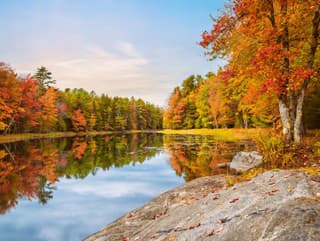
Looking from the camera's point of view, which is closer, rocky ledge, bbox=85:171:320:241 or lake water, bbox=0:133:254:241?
rocky ledge, bbox=85:171:320:241

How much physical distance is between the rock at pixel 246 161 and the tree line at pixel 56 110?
3071 centimetres

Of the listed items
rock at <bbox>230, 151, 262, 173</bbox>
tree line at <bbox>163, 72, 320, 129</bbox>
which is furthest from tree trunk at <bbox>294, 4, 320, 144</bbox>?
tree line at <bbox>163, 72, 320, 129</bbox>

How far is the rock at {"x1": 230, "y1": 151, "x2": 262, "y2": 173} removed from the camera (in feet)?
34.4

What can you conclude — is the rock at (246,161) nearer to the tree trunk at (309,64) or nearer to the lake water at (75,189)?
the lake water at (75,189)

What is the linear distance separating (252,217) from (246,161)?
25.3ft

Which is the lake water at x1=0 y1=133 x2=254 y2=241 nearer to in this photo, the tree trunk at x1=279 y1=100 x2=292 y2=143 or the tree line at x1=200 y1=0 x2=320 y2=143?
the tree trunk at x1=279 y1=100 x2=292 y2=143

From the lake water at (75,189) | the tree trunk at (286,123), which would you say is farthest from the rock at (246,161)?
the lake water at (75,189)

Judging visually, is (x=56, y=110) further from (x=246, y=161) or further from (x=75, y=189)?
(x=246, y=161)

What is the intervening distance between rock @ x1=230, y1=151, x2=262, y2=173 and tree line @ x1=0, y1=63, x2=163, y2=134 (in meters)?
30.7

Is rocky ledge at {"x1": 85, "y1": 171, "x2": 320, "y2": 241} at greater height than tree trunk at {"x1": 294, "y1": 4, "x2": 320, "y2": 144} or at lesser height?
lesser

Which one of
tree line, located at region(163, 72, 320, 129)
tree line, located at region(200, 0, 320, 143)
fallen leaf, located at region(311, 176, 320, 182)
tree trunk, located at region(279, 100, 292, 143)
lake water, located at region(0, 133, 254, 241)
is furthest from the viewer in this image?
tree line, located at region(163, 72, 320, 129)

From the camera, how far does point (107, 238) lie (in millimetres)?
5789

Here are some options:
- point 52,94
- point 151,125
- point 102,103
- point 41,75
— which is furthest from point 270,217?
point 151,125

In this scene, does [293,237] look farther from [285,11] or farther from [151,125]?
[151,125]
